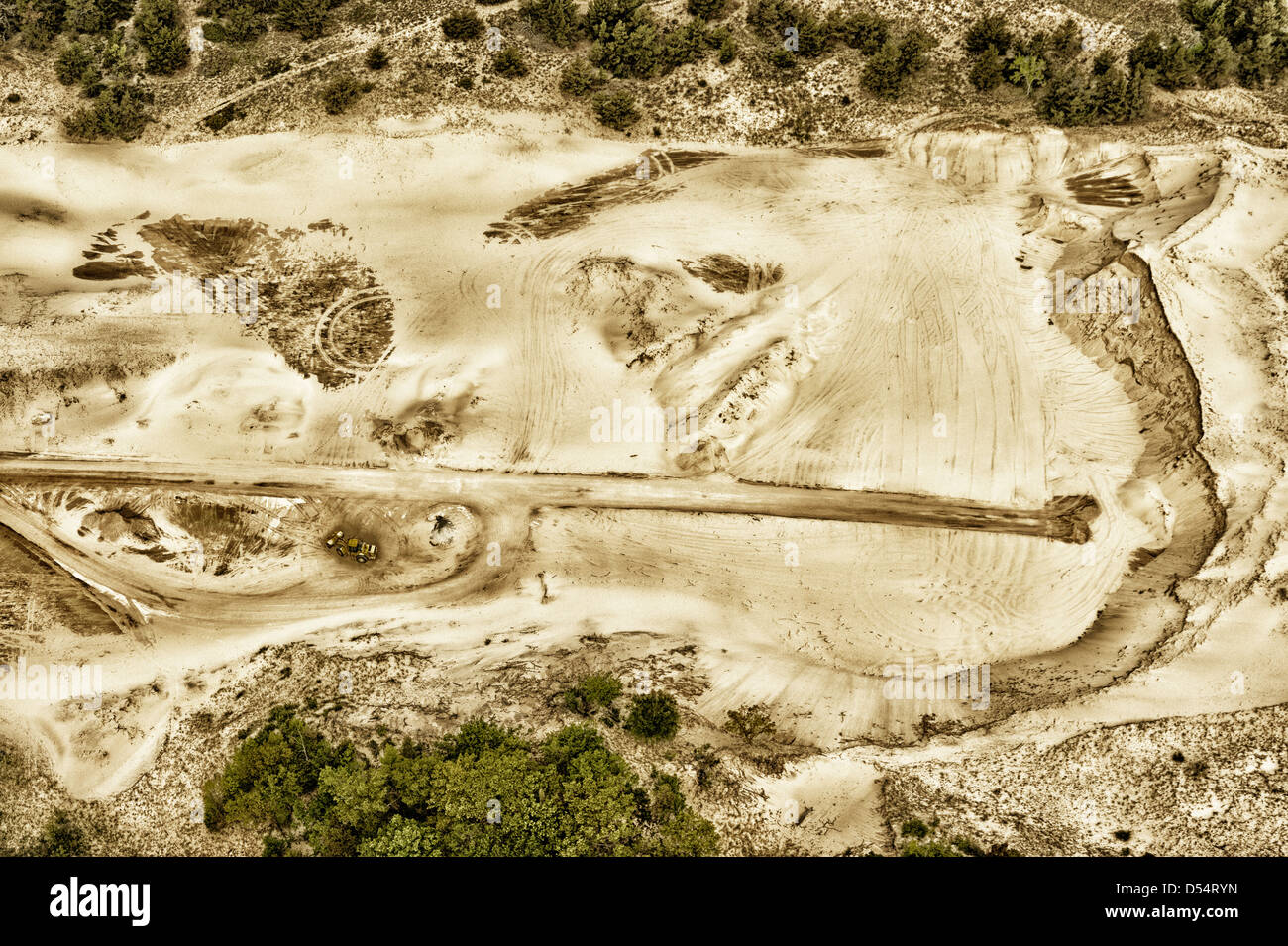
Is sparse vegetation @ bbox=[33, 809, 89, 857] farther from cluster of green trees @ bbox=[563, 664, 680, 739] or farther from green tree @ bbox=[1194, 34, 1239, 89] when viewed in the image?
green tree @ bbox=[1194, 34, 1239, 89]

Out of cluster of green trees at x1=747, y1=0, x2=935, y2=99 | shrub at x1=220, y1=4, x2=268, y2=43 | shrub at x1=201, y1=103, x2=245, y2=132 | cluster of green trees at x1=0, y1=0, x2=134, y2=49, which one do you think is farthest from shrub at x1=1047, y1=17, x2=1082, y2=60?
cluster of green trees at x1=0, y1=0, x2=134, y2=49

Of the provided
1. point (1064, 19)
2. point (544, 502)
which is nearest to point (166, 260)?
point (544, 502)

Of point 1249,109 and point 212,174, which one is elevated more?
point 1249,109

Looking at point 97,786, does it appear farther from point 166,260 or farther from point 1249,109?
point 1249,109

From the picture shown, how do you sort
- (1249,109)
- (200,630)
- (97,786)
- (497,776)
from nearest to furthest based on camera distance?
(497,776) < (97,786) < (200,630) < (1249,109)

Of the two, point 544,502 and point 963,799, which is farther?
point 544,502

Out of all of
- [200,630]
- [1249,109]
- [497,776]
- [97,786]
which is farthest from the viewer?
[1249,109]
